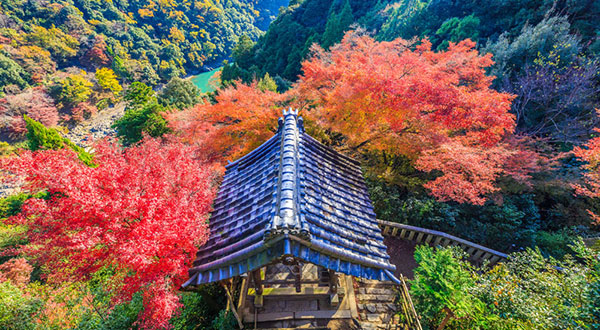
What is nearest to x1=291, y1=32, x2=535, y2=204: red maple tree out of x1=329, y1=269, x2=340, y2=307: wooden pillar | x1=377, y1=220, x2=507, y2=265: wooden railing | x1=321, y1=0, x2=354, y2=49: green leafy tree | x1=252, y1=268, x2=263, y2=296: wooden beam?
x1=377, y1=220, x2=507, y2=265: wooden railing

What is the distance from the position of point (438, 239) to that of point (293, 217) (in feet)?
28.7

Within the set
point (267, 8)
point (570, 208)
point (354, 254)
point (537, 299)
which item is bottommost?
point (537, 299)

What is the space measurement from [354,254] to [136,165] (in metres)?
6.43

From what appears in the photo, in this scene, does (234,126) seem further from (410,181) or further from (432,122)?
(432,122)

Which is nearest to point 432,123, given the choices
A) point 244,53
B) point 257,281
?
point 257,281

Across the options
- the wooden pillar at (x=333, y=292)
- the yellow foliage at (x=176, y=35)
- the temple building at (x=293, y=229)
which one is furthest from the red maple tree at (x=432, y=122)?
the yellow foliage at (x=176, y=35)

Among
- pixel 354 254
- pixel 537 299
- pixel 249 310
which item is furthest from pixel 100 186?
pixel 537 299

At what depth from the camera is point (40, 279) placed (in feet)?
29.9

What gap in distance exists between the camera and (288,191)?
3902mm

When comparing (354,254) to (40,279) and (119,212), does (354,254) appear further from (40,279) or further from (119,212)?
(40,279)

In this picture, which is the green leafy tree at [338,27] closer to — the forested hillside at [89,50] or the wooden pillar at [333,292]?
the wooden pillar at [333,292]

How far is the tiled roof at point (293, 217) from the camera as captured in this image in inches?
141

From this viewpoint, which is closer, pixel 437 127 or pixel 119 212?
pixel 119 212

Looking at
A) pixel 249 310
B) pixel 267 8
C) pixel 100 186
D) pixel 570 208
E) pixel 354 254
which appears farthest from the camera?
pixel 267 8
